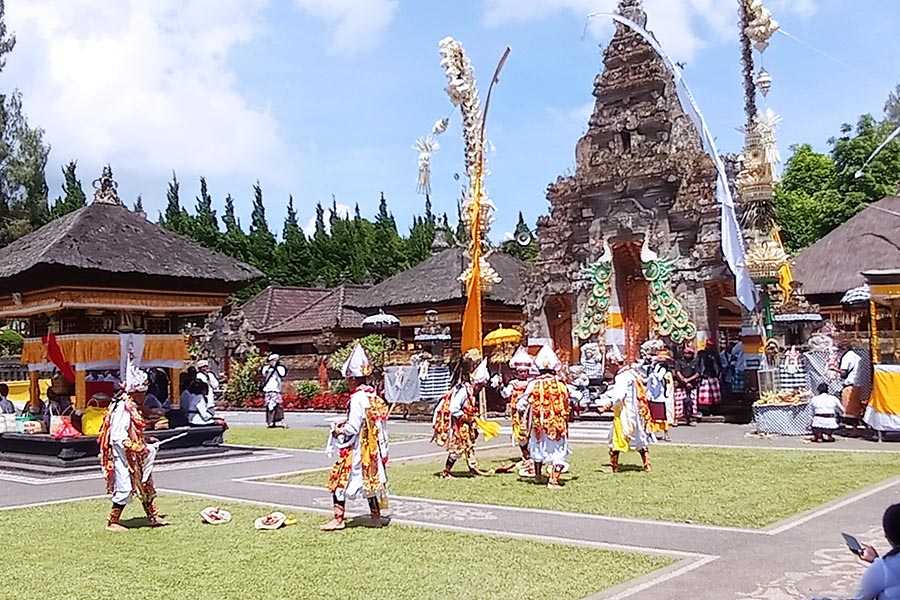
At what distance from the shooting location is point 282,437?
20.7 m

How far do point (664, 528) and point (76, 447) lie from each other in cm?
1029

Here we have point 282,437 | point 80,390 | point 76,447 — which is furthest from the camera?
point 282,437

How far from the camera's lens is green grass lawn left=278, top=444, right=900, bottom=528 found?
9.93m

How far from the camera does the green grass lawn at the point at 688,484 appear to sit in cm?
993

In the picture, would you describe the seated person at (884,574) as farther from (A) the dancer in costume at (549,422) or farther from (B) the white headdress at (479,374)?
(B) the white headdress at (479,374)

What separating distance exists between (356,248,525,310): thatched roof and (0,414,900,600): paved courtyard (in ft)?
48.6

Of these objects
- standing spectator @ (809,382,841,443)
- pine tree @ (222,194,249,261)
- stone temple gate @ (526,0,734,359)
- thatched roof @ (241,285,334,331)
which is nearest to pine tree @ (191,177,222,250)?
pine tree @ (222,194,249,261)

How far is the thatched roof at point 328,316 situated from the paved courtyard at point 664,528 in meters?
19.5

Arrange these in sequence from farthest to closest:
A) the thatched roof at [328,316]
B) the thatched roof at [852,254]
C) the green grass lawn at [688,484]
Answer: the thatched roof at [328,316] → the thatched roof at [852,254] → the green grass lawn at [688,484]

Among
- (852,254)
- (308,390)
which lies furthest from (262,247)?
(852,254)

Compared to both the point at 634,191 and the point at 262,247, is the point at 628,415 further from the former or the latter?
the point at 262,247

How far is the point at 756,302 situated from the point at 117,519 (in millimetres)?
15109

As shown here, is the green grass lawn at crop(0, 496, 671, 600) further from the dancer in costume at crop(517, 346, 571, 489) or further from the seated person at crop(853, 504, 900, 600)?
the dancer in costume at crop(517, 346, 571, 489)

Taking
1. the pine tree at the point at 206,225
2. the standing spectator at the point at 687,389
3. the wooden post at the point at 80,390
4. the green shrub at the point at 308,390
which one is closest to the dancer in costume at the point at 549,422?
the wooden post at the point at 80,390
